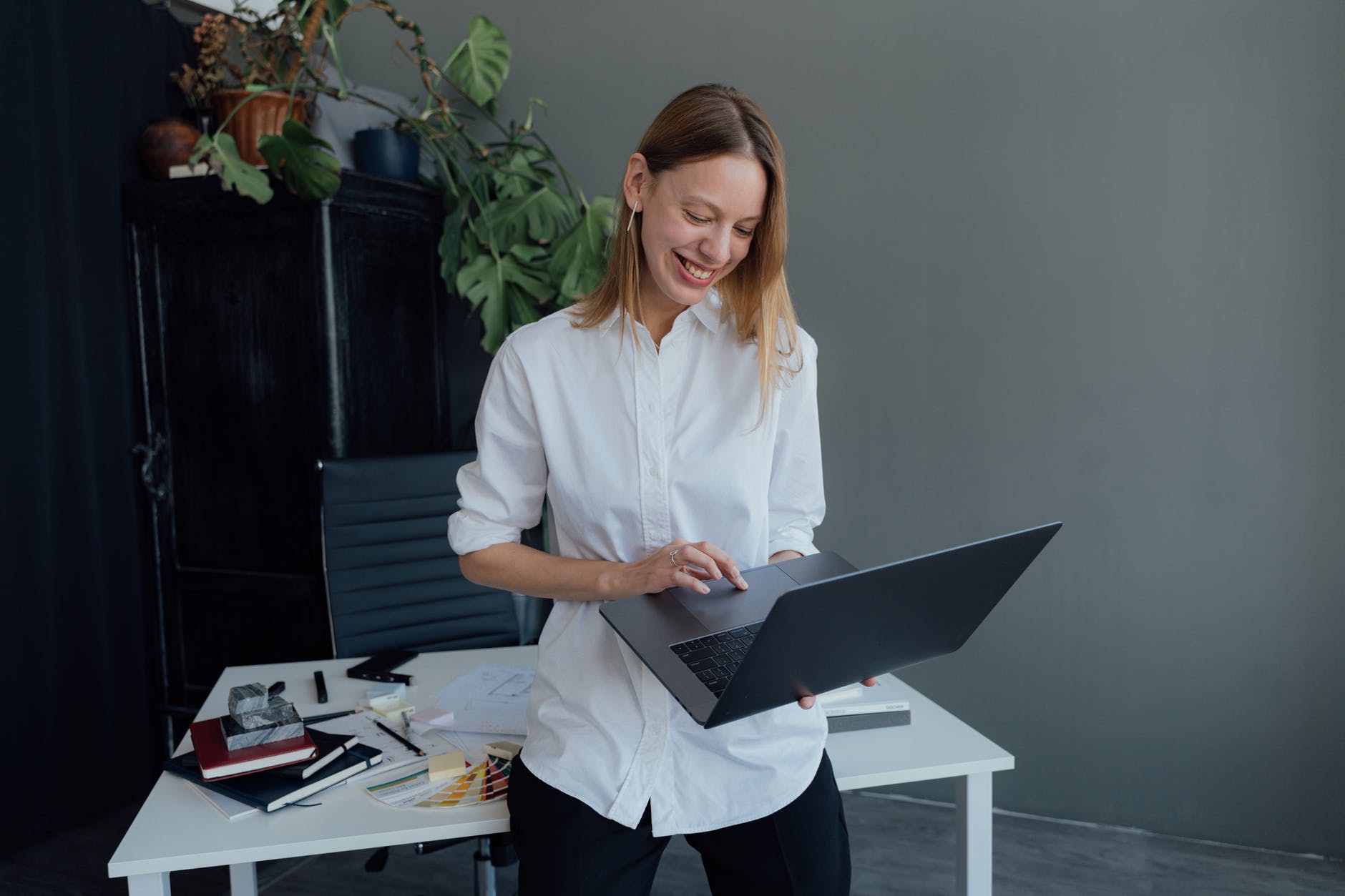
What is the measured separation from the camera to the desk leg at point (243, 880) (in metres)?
1.64

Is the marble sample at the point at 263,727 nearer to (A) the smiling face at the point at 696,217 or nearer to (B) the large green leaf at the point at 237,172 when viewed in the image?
(A) the smiling face at the point at 696,217

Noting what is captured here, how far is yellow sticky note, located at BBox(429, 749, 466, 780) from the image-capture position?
148 centimetres

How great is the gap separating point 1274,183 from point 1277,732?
56.5 inches

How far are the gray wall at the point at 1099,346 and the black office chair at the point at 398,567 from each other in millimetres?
1175

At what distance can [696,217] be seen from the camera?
1256 millimetres

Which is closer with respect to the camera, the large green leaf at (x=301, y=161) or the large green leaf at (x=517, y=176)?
the large green leaf at (x=301, y=161)

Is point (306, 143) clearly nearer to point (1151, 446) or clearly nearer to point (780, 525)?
point (780, 525)

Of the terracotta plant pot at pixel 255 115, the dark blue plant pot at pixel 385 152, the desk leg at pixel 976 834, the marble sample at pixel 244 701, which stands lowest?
the desk leg at pixel 976 834

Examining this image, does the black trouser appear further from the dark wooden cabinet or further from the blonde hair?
the dark wooden cabinet

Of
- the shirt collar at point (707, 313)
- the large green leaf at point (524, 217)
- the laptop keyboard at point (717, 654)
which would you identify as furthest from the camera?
the large green leaf at point (524, 217)

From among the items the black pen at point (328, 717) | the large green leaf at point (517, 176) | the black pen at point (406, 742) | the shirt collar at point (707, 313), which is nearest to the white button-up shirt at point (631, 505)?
the shirt collar at point (707, 313)

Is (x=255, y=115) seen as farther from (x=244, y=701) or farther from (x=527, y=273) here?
(x=244, y=701)

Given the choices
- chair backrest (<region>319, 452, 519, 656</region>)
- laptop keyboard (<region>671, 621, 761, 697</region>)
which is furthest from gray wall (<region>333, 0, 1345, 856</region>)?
laptop keyboard (<region>671, 621, 761, 697</region>)

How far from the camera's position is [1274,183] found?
98.4 inches
